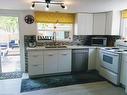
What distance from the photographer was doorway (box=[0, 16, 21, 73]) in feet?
14.7

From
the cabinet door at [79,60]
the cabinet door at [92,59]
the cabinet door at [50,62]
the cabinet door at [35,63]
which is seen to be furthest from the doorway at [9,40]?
the cabinet door at [92,59]

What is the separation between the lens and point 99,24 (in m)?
4.84

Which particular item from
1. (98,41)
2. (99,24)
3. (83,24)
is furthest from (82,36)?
(99,24)

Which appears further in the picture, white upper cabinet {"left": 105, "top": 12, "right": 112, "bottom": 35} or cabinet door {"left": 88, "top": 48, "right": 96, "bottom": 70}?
cabinet door {"left": 88, "top": 48, "right": 96, "bottom": 70}

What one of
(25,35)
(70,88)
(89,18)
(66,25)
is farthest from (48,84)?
(89,18)

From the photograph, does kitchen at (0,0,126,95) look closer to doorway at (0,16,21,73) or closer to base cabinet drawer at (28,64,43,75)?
base cabinet drawer at (28,64,43,75)

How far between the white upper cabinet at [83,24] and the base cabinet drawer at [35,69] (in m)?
1.81

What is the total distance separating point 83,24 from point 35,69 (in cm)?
228

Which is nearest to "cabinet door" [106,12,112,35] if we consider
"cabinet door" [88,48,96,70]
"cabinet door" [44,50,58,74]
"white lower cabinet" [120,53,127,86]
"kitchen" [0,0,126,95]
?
"kitchen" [0,0,126,95]

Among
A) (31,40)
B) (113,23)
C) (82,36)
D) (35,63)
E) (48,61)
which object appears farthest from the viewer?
(82,36)

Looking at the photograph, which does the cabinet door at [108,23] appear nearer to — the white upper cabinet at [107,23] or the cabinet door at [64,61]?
the white upper cabinet at [107,23]

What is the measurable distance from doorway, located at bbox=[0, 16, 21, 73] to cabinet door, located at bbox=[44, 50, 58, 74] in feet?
3.74

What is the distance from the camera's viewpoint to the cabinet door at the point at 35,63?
411 cm

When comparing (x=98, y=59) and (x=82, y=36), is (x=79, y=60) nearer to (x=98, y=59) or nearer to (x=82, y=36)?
(x=98, y=59)
